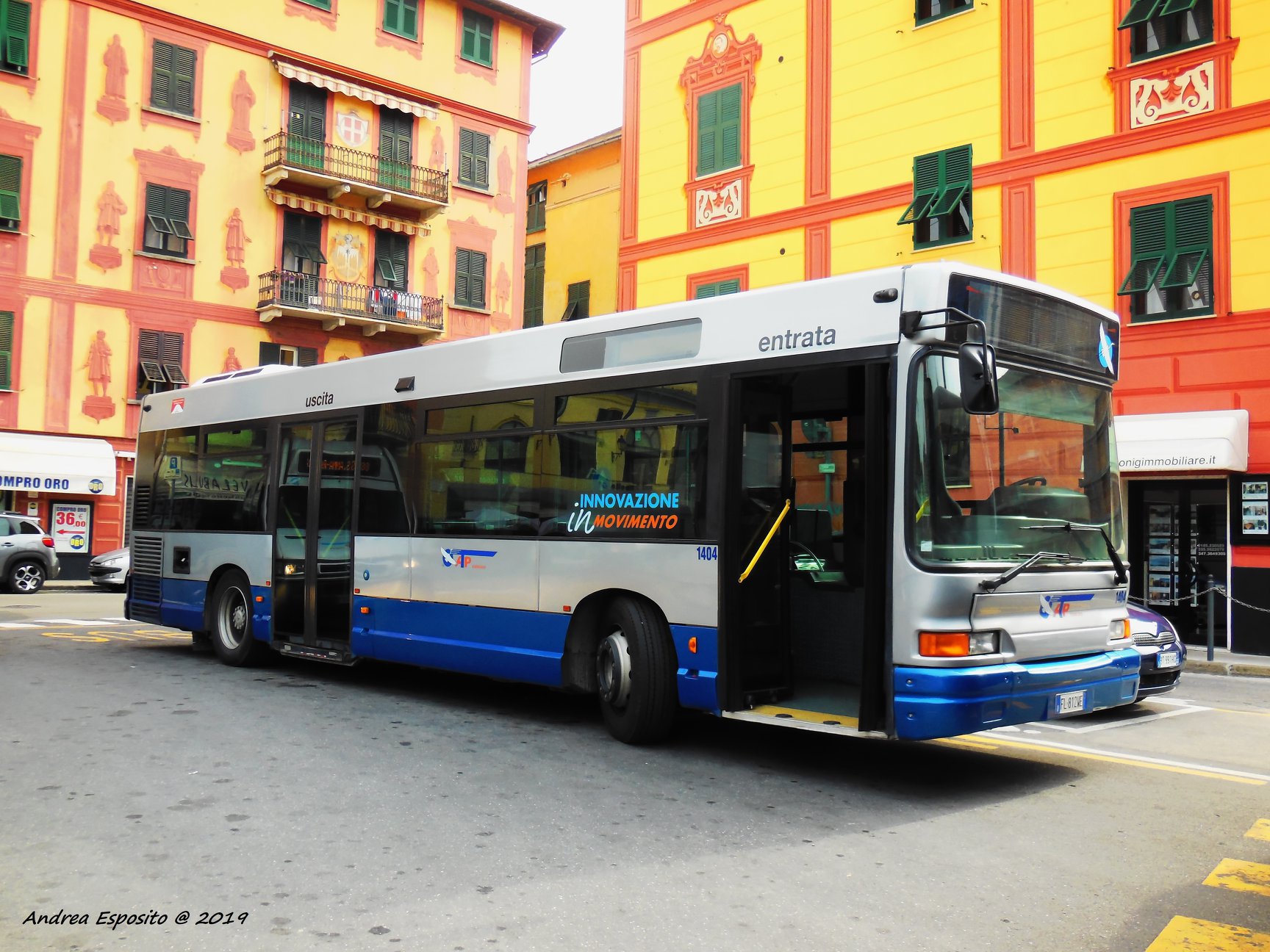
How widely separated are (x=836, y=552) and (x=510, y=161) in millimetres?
28995

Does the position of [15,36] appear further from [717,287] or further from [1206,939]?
[1206,939]

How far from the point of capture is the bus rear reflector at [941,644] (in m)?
6.00

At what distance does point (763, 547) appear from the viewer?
276 inches

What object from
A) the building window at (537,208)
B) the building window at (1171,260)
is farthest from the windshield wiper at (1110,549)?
the building window at (537,208)

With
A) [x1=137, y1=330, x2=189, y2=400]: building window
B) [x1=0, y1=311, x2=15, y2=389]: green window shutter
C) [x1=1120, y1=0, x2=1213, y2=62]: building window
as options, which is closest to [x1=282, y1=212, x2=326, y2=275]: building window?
[x1=137, y1=330, x2=189, y2=400]: building window

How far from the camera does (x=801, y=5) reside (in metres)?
19.8

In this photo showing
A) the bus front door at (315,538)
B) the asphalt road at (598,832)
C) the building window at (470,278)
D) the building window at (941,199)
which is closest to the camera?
the asphalt road at (598,832)

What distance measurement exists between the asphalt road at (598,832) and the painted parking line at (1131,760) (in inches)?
1.7

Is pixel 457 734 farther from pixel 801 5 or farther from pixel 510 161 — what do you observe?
pixel 510 161

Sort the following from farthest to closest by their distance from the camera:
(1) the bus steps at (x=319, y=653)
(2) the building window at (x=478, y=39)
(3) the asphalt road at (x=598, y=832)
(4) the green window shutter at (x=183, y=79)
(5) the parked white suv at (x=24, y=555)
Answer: (2) the building window at (x=478, y=39) → (4) the green window shutter at (x=183, y=79) → (5) the parked white suv at (x=24, y=555) → (1) the bus steps at (x=319, y=653) → (3) the asphalt road at (x=598, y=832)

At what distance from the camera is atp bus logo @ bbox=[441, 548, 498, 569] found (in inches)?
341

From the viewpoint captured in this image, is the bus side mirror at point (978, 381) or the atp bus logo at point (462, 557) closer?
the bus side mirror at point (978, 381)

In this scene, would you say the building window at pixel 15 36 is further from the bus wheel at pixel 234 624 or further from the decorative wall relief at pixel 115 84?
the bus wheel at pixel 234 624

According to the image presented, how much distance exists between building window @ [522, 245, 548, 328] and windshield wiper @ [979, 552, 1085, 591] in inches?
1151
